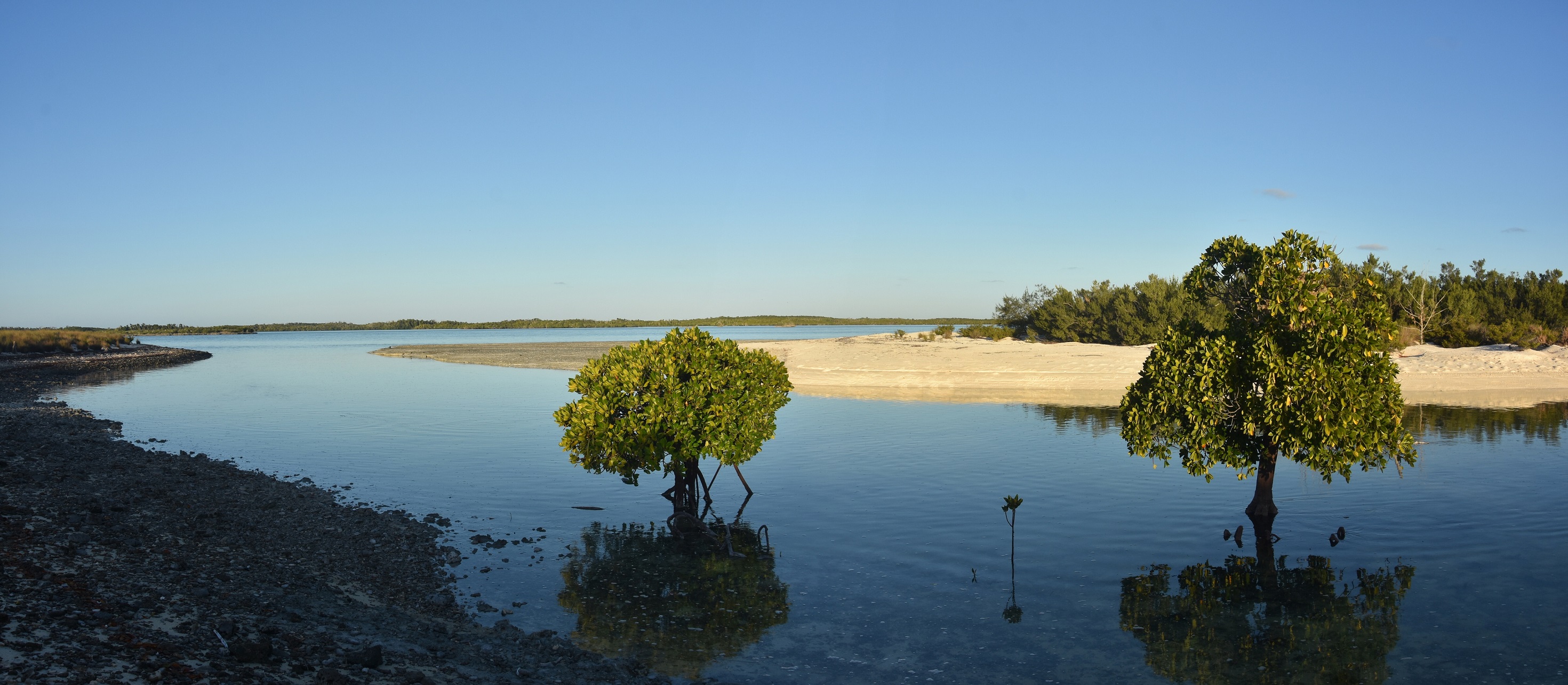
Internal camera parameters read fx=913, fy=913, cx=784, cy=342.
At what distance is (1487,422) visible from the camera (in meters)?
25.9

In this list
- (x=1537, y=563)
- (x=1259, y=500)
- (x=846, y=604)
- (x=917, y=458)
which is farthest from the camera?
(x=917, y=458)

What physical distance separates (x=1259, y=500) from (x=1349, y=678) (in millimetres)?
5647

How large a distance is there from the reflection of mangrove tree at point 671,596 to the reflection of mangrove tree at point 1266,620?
13.9 feet

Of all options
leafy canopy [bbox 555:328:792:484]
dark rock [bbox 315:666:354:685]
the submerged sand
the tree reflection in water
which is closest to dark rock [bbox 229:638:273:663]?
dark rock [bbox 315:666:354:685]

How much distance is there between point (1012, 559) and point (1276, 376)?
4481 millimetres

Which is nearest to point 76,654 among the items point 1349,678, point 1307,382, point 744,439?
point 744,439

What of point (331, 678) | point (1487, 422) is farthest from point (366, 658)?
point (1487, 422)

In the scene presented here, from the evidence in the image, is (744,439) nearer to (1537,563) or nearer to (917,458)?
(917,458)

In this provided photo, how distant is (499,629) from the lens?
9.75m

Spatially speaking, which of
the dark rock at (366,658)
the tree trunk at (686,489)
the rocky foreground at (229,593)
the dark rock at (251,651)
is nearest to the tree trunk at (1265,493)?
the tree trunk at (686,489)

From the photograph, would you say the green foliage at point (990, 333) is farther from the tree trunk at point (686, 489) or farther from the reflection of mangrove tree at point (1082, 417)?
the tree trunk at point (686, 489)

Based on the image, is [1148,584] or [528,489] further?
[528,489]

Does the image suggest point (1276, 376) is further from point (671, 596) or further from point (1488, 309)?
point (1488, 309)

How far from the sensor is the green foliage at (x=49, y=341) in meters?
71.9
